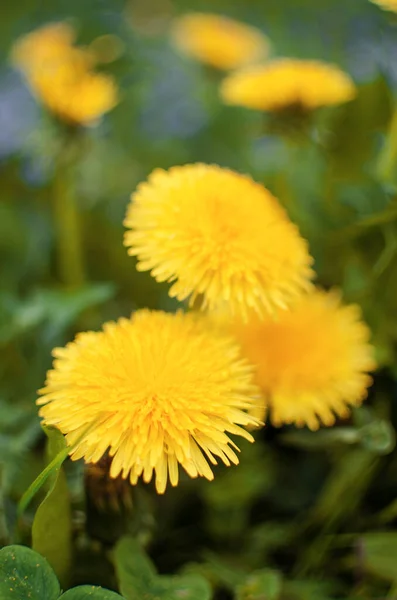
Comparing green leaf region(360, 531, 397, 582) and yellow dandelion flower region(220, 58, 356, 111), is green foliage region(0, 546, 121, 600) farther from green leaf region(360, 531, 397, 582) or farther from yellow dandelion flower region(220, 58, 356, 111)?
yellow dandelion flower region(220, 58, 356, 111)

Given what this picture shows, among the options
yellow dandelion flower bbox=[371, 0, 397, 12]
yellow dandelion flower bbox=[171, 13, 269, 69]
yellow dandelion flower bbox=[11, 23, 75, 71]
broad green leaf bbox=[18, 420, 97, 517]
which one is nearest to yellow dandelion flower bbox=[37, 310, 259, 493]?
broad green leaf bbox=[18, 420, 97, 517]

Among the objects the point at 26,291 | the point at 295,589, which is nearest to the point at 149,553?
the point at 295,589

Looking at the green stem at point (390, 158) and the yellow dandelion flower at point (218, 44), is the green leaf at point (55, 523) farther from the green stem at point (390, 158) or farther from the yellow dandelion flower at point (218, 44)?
the yellow dandelion flower at point (218, 44)

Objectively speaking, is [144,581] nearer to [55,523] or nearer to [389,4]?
[55,523]

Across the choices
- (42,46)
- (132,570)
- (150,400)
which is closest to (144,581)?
(132,570)

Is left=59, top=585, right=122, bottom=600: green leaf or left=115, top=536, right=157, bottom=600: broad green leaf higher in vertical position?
left=59, top=585, right=122, bottom=600: green leaf
